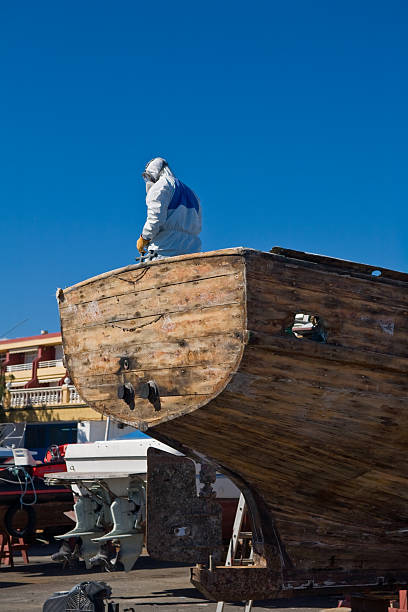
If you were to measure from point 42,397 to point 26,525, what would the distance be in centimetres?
1364

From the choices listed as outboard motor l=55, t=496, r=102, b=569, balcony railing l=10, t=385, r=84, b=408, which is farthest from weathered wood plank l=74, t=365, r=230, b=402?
balcony railing l=10, t=385, r=84, b=408

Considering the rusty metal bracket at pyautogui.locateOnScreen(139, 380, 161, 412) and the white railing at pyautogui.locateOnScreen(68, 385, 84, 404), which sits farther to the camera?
the white railing at pyautogui.locateOnScreen(68, 385, 84, 404)

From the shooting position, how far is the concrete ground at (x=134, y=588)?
26.3 ft

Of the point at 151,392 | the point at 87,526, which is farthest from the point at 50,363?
the point at 151,392

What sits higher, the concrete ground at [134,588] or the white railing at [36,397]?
the white railing at [36,397]

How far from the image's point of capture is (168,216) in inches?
251

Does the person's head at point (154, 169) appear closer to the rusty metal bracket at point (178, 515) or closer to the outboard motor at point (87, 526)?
the rusty metal bracket at point (178, 515)

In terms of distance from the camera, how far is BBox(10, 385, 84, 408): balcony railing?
78.3 ft

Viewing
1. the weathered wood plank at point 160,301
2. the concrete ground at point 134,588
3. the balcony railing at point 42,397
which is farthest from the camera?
the balcony railing at point 42,397

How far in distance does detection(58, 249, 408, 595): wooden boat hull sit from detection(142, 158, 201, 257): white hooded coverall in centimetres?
67

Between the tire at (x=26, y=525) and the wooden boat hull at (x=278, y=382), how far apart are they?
18.8 ft

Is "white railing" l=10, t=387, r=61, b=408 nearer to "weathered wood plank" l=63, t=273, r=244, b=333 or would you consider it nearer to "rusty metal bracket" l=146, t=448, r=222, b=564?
"rusty metal bracket" l=146, t=448, r=222, b=564

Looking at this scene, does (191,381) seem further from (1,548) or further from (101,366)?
(1,548)

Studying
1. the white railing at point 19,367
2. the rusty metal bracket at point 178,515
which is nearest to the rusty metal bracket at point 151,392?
the rusty metal bracket at point 178,515
